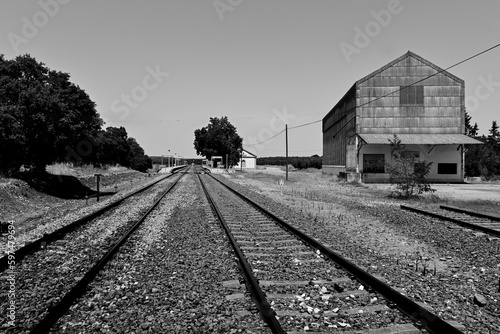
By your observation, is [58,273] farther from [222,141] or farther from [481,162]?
[222,141]

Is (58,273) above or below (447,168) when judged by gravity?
below

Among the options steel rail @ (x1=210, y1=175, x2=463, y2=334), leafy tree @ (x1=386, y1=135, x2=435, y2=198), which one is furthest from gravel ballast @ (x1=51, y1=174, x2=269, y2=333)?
leafy tree @ (x1=386, y1=135, x2=435, y2=198)

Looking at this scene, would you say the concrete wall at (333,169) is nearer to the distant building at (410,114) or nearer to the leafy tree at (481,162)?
the distant building at (410,114)

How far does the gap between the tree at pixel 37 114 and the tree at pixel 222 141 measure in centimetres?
5856

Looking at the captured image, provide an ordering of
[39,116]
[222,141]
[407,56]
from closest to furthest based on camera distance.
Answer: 1. [39,116]
2. [407,56]
3. [222,141]

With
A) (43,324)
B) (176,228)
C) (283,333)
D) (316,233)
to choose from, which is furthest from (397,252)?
(43,324)

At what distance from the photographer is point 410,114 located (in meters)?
35.8

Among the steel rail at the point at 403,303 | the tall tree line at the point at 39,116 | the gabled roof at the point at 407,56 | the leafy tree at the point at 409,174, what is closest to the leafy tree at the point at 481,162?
the gabled roof at the point at 407,56

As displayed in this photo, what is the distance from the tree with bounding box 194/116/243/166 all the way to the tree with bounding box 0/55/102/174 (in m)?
58.6

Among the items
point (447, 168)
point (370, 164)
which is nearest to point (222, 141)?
point (370, 164)

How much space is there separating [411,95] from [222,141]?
49296mm

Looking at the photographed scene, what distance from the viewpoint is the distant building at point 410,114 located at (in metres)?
35.4

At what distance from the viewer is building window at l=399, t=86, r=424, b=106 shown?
3572 centimetres

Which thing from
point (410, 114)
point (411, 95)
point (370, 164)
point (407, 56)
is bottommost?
point (370, 164)
